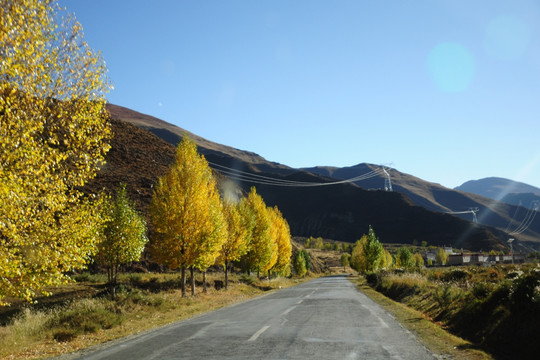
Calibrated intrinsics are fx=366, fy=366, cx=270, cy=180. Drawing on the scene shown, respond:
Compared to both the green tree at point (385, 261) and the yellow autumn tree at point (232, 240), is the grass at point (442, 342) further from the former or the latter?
the green tree at point (385, 261)

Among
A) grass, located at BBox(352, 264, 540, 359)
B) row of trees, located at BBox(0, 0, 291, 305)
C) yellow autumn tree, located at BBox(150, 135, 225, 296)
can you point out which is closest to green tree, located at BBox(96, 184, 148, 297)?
yellow autumn tree, located at BBox(150, 135, 225, 296)

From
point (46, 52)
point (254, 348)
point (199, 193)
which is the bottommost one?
point (254, 348)

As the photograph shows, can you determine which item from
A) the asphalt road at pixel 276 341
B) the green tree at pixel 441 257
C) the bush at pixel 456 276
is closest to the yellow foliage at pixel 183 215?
the asphalt road at pixel 276 341

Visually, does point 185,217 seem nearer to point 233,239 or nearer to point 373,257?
point 233,239

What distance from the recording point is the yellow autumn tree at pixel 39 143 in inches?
324

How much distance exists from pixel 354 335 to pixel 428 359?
103 inches

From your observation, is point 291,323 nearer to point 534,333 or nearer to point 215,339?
point 215,339

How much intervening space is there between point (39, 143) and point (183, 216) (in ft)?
49.8

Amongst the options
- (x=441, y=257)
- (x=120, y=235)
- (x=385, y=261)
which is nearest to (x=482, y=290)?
(x=120, y=235)

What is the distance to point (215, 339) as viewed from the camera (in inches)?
374

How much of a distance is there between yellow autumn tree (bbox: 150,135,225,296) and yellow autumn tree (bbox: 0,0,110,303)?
12376 millimetres

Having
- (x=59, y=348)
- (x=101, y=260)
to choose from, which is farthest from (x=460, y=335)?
(x=101, y=260)

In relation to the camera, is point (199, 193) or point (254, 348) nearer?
point (254, 348)

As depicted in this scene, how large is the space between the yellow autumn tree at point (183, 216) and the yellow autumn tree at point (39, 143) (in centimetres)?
1238
